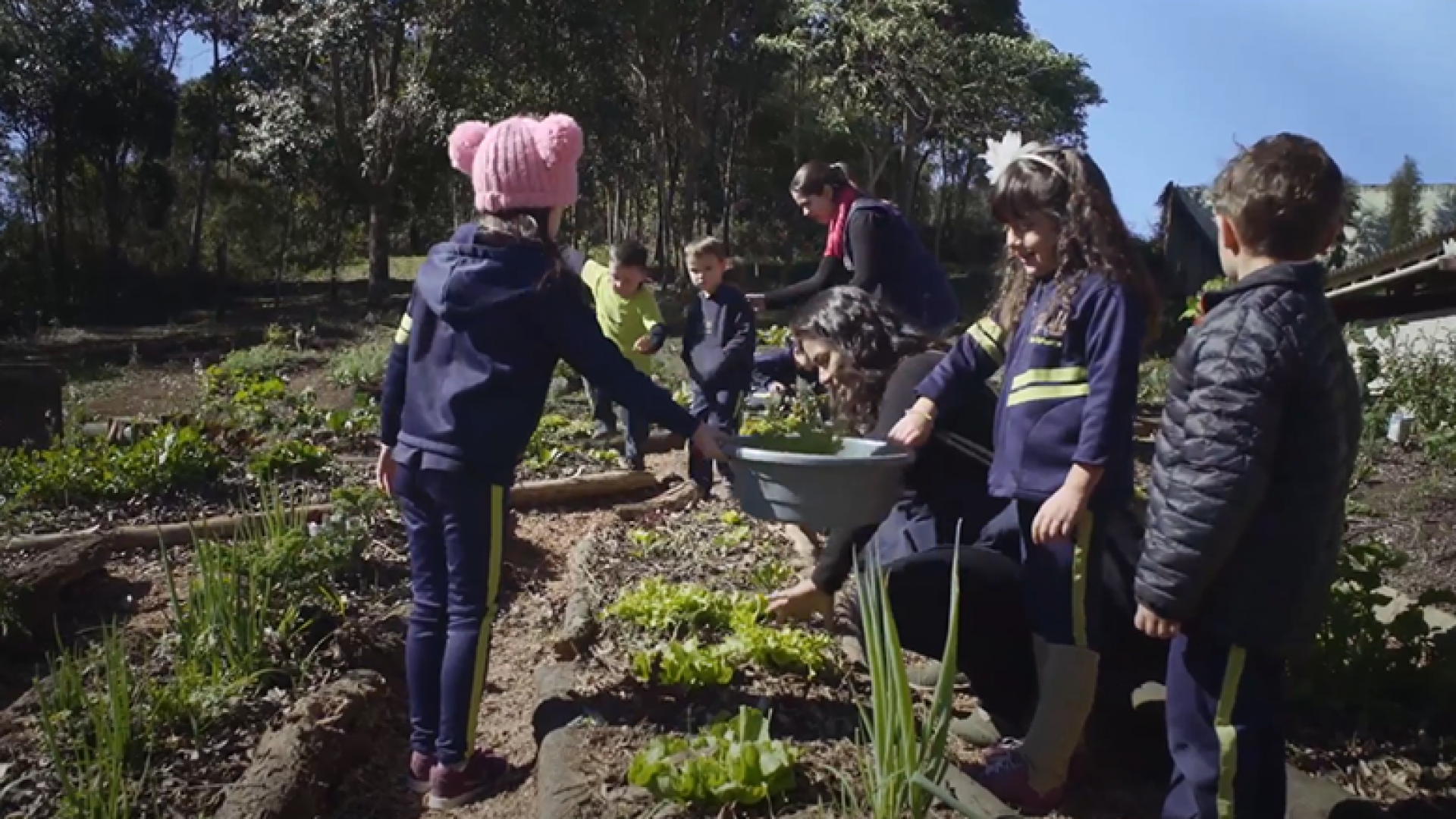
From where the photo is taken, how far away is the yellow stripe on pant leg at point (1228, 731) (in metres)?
2.42

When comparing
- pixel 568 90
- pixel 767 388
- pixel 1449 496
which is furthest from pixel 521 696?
pixel 568 90

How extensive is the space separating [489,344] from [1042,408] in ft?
4.36

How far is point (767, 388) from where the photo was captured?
8.28 meters

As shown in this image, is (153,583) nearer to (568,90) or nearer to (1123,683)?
(1123,683)

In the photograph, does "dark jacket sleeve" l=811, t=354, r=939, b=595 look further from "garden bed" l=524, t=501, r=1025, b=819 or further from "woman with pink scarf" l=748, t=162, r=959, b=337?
"woman with pink scarf" l=748, t=162, r=959, b=337

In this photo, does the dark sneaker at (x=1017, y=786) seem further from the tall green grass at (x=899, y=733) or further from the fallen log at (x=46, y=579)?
the fallen log at (x=46, y=579)

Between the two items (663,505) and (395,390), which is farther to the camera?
(663,505)

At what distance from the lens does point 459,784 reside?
3279 mm

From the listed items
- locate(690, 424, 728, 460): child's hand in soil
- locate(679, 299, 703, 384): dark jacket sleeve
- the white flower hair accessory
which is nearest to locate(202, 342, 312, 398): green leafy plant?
locate(679, 299, 703, 384): dark jacket sleeve

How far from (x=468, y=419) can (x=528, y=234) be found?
1.57 feet

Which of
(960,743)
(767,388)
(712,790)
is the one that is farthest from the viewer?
(767,388)

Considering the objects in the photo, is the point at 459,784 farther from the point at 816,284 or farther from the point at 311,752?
the point at 816,284

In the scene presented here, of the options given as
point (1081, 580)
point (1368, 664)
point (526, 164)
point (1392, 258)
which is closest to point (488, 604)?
point (526, 164)

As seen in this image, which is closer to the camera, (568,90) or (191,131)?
(568,90)
